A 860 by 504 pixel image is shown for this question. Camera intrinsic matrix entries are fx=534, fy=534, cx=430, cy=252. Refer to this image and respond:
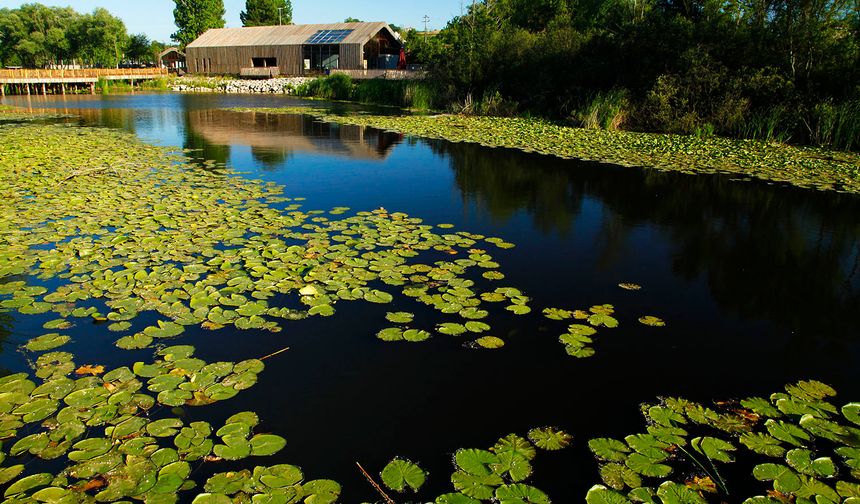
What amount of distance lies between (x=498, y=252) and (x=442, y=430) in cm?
289

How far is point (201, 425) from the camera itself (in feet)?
8.62

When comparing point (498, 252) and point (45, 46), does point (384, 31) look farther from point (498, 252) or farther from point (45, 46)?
point (498, 252)

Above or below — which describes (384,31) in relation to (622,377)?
above

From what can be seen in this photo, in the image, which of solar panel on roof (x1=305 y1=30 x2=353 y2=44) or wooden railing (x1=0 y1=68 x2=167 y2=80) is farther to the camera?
solar panel on roof (x1=305 y1=30 x2=353 y2=44)

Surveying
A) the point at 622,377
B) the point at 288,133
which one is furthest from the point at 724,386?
the point at 288,133

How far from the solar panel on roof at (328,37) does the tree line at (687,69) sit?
2180 cm

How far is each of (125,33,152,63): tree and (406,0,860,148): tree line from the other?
50747mm

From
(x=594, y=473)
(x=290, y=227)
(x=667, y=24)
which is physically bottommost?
(x=594, y=473)

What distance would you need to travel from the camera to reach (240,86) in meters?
36.3

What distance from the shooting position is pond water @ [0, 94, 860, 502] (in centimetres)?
275

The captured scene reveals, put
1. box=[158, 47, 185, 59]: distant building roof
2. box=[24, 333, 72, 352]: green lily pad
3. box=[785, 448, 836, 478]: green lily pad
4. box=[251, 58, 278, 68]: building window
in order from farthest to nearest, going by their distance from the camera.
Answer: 1. box=[158, 47, 185, 59]: distant building roof
2. box=[251, 58, 278, 68]: building window
3. box=[24, 333, 72, 352]: green lily pad
4. box=[785, 448, 836, 478]: green lily pad

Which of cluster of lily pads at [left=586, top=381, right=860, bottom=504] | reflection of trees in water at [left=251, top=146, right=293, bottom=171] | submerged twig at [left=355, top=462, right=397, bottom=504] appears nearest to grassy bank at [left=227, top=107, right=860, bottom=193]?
reflection of trees in water at [left=251, top=146, right=293, bottom=171]

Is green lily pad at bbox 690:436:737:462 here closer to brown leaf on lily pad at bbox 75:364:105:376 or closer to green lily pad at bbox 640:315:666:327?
green lily pad at bbox 640:315:666:327

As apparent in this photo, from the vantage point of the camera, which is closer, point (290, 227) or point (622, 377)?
point (622, 377)
